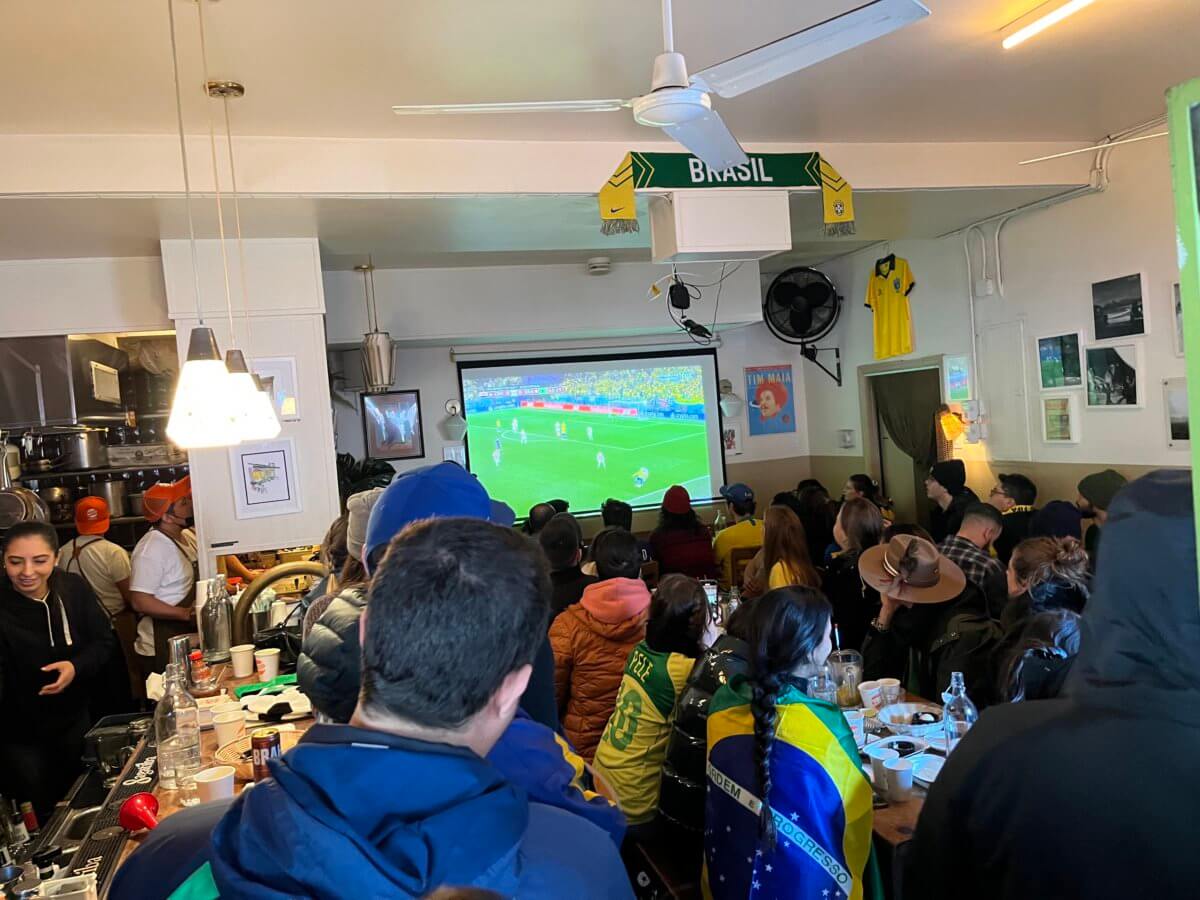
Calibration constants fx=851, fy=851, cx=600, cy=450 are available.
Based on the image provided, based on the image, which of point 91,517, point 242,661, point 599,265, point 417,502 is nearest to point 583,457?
point 599,265

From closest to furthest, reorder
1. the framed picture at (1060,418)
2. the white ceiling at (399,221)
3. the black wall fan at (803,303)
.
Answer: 1. the white ceiling at (399,221)
2. the framed picture at (1060,418)
3. the black wall fan at (803,303)

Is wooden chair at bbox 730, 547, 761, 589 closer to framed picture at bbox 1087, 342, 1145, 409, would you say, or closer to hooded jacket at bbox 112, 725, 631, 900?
framed picture at bbox 1087, 342, 1145, 409

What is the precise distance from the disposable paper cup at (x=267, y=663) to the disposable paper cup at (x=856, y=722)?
2.04m

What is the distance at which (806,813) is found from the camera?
6.23 feet

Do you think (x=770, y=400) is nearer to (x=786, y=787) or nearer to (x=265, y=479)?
(x=265, y=479)

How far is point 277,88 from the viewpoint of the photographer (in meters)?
3.44

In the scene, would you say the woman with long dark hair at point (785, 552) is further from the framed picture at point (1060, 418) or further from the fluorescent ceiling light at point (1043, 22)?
the framed picture at point (1060, 418)

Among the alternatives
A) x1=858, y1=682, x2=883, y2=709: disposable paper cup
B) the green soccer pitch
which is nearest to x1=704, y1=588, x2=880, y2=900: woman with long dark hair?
Result: x1=858, y1=682, x2=883, y2=709: disposable paper cup

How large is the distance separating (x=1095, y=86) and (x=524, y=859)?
4.65 metres

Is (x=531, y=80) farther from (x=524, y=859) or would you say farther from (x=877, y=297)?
(x=877, y=297)

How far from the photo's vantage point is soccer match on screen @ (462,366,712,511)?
822 cm

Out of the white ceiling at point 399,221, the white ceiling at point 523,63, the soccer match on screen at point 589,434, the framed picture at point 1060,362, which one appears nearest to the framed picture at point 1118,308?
the framed picture at point 1060,362

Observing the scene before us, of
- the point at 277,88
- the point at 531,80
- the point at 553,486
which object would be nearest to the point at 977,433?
the point at 553,486

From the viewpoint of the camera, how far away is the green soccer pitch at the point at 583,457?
822cm
